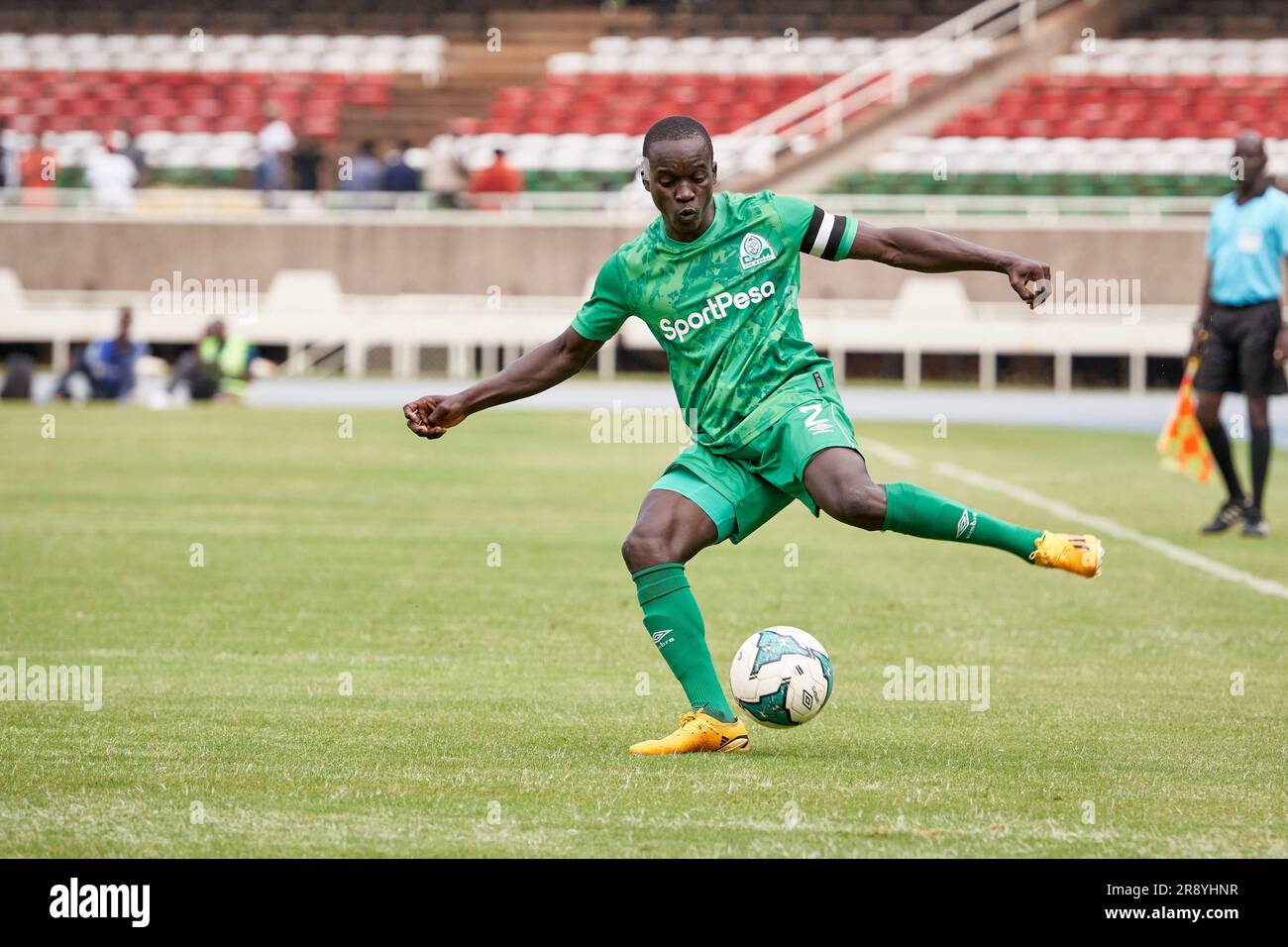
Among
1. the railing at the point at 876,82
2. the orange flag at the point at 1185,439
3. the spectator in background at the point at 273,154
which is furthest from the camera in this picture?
the railing at the point at 876,82

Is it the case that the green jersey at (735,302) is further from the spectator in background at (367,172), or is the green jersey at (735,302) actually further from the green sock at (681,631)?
the spectator in background at (367,172)

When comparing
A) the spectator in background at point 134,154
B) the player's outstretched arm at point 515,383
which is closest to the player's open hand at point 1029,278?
the player's outstretched arm at point 515,383

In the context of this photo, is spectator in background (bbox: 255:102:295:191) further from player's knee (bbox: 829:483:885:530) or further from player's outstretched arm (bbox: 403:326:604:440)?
player's knee (bbox: 829:483:885:530)

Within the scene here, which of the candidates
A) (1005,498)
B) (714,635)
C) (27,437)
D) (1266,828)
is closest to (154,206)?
(27,437)

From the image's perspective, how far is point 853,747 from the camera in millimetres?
6723

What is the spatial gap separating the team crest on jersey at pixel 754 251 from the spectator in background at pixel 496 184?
25220 millimetres

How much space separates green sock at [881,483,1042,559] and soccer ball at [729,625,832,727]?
567 mm

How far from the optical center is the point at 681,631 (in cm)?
671

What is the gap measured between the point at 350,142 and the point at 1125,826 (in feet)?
115

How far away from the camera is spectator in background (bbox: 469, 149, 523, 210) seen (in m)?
31.8

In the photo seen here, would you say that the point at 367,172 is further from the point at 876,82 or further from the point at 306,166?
the point at 876,82

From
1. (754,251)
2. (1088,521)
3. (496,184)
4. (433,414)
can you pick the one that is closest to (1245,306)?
(1088,521)

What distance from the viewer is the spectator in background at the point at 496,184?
31.8 m
